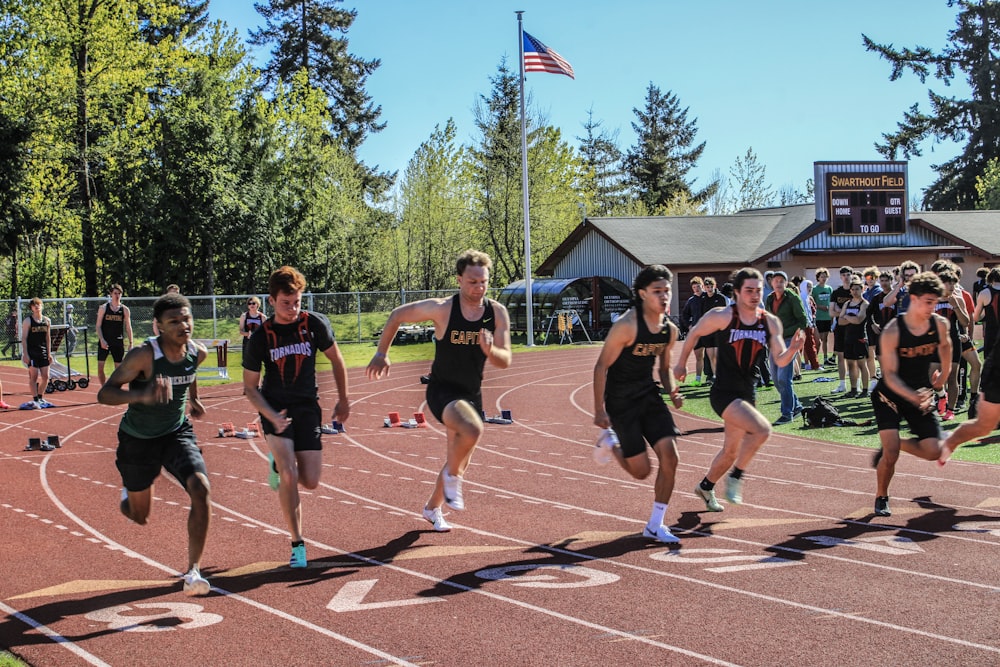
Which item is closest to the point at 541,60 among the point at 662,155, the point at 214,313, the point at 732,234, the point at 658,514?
the point at 214,313

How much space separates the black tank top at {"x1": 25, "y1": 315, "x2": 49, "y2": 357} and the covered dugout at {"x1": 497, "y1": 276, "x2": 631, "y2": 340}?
2403 cm

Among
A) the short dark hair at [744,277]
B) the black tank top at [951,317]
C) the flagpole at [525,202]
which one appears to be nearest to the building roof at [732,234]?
the flagpole at [525,202]

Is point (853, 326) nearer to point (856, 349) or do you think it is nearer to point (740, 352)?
point (856, 349)

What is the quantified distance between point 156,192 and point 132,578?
4131 cm

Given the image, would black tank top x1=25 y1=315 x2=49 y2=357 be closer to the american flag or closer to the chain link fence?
the chain link fence

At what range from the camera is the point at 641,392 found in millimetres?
8453

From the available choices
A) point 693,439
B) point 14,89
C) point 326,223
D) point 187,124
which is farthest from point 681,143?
point 693,439

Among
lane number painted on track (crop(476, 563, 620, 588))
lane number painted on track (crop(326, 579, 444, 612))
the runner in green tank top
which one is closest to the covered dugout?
lane number painted on track (crop(476, 563, 620, 588))

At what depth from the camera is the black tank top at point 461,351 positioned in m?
8.27

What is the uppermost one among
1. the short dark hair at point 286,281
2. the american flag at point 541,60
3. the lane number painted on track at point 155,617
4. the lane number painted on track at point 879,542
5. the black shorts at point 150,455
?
the american flag at point 541,60

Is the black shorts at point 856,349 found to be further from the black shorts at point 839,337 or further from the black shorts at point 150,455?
the black shorts at point 150,455

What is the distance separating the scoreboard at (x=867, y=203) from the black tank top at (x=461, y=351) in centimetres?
3639

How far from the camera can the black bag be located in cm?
1505

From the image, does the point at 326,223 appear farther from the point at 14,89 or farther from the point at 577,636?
the point at 577,636
